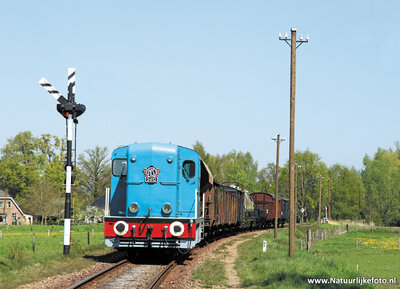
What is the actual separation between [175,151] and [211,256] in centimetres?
585

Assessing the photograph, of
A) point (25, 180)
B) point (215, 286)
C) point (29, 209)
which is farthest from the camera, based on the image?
point (25, 180)

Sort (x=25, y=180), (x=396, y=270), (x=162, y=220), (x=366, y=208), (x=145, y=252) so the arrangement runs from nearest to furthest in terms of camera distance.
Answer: (x=162, y=220), (x=145, y=252), (x=396, y=270), (x=25, y=180), (x=366, y=208)

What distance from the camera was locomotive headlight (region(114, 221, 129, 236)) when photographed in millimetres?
15930

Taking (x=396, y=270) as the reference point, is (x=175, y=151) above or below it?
above

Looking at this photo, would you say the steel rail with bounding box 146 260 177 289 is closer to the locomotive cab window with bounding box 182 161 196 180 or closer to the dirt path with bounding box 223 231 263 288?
the dirt path with bounding box 223 231 263 288

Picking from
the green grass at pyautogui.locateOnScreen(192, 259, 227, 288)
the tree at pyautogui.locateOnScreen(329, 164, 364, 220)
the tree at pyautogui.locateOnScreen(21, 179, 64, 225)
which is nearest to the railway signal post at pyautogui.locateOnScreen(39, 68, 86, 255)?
the green grass at pyautogui.locateOnScreen(192, 259, 227, 288)

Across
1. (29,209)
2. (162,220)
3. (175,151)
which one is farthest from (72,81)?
(29,209)

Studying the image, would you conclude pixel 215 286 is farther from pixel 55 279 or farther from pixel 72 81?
pixel 72 81

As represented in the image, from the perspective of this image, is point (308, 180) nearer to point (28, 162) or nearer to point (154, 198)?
point (28, 162)

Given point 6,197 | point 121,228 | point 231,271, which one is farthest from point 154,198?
point 6,197

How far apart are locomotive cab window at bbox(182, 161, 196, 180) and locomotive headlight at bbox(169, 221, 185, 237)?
175cm

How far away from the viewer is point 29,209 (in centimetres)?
7381

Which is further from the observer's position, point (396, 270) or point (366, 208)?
point (366, 208)

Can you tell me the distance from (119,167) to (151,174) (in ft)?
4.09
